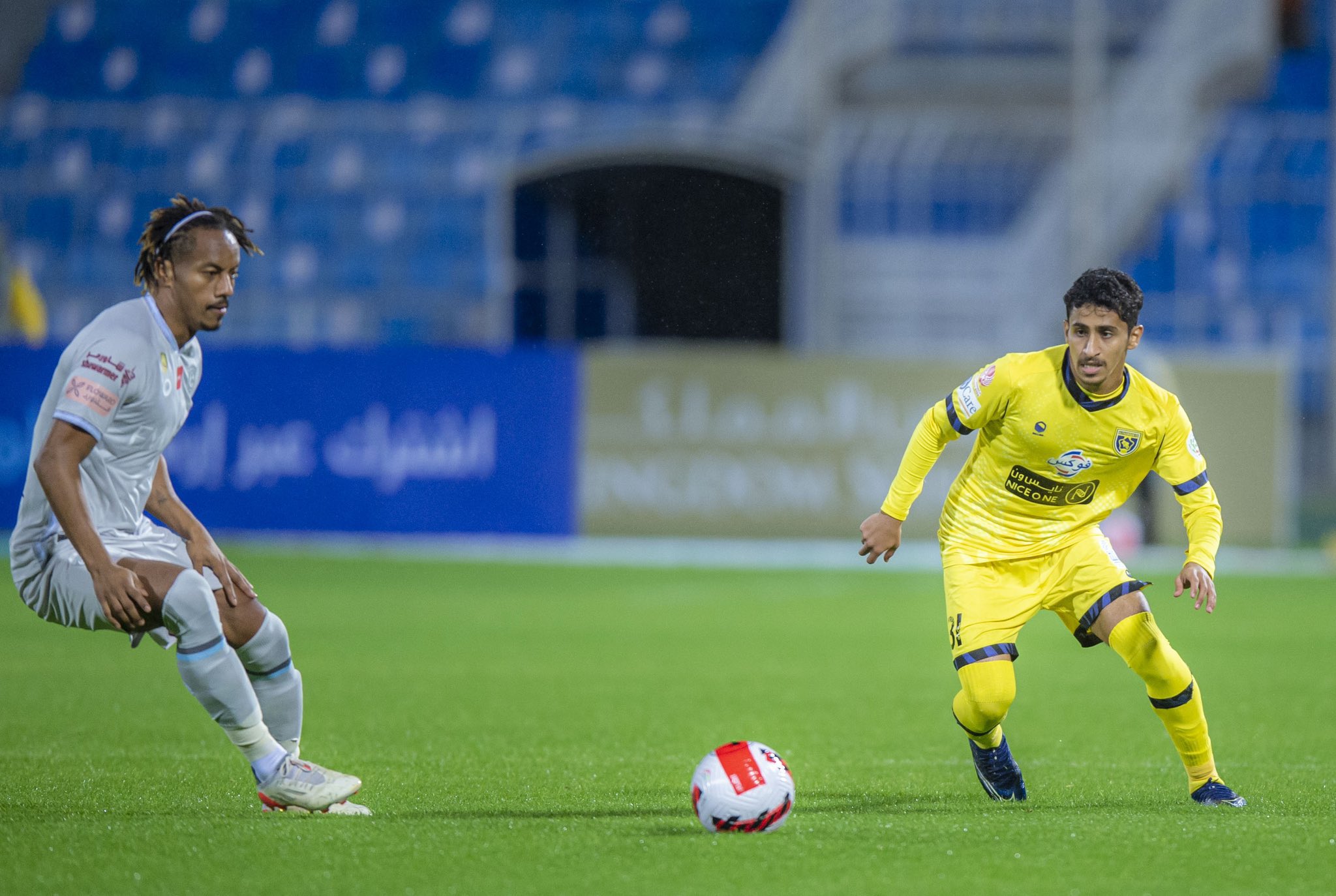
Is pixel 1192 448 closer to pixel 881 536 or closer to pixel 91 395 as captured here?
pixel 881 536

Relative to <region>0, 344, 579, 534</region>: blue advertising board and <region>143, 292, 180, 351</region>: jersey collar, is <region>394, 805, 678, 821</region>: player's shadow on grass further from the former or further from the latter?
<region>0, 344, 579, 534</region>: blue advertising board

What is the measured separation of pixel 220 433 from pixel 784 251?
9738 mm

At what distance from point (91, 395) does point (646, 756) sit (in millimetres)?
2578

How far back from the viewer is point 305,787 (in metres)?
4.57

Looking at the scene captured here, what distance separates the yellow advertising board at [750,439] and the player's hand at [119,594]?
10.7 metres

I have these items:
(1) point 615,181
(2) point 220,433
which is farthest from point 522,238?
(2) point 220,433

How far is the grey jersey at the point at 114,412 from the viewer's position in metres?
4.39

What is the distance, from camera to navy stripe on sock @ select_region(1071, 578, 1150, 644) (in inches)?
202

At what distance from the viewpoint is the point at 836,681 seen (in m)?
8.23

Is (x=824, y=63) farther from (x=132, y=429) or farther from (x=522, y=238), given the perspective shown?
(x=132, y=429)

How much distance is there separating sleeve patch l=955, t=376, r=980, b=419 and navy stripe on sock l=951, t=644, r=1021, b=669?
2.44 ft

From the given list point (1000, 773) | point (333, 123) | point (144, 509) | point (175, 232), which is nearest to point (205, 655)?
point (144, 509)

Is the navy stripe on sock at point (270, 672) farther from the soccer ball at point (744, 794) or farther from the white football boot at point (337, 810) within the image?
the soccer ball at point (744, 794)

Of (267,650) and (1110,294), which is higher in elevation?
(1110,294)
